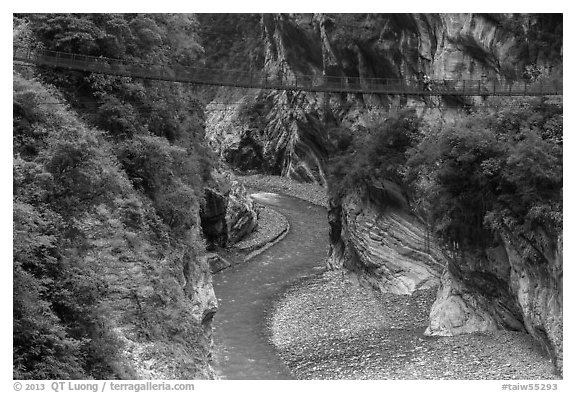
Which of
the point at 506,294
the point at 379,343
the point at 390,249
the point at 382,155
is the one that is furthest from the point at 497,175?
the point at 390,249

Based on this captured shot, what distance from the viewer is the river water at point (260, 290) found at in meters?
22.9

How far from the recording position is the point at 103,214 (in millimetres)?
16016

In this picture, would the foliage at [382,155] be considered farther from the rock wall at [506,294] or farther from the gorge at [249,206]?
the rock wall at [506,294]

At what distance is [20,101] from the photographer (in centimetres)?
1614

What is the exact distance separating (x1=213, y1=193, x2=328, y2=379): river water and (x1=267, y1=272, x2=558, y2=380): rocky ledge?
69 centimetres

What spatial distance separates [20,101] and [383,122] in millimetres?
17605

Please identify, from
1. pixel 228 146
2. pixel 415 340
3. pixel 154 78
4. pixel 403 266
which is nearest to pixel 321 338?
pixel 415 340

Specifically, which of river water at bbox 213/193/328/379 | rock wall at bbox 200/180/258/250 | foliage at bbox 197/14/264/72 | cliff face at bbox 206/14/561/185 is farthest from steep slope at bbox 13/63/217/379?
foliage at bbox 197/14/264/72

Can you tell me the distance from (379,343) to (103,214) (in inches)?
468

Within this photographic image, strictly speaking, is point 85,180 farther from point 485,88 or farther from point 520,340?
point 485,88

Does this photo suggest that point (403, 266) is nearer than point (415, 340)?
No

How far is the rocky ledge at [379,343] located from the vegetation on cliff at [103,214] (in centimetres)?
539

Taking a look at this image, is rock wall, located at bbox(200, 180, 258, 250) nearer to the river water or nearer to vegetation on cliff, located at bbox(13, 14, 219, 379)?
the river water

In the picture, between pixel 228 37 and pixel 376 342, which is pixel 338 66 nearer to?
pixel 376 342
